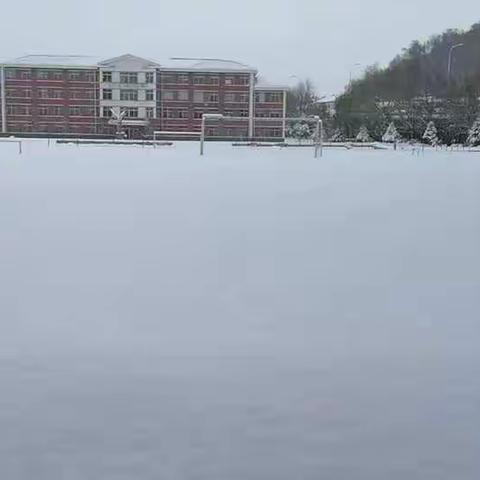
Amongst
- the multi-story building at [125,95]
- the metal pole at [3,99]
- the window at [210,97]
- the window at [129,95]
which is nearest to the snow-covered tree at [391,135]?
the multi-story building at [125,95]

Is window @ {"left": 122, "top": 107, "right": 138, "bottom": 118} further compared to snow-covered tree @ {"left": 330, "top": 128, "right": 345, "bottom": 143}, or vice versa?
window @ {"left": 122, "top": 107, "right": 138, "bottom": 118}

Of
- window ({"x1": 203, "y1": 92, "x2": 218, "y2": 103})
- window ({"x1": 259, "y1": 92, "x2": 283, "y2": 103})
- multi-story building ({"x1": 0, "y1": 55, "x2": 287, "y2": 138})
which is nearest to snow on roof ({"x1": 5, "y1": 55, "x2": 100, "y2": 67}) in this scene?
multi-story building ({"x1": 0, "y1": 55, "x2": 287, "y2": 138})

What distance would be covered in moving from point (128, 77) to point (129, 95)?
1523 millimetres

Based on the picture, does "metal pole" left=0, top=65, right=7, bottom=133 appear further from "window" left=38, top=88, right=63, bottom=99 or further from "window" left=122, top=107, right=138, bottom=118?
"window" left=122, top=107, right=138, bottom=118

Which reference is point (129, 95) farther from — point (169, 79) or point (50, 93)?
point (50, 93)

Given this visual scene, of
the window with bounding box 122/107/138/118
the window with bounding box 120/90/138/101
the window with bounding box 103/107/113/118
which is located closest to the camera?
the window with bounding box 103/107/113/118

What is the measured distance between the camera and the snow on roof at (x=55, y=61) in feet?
208

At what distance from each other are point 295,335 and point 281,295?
1071mm

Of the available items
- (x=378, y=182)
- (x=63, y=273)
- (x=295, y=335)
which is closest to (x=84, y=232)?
(x=63, y=273)

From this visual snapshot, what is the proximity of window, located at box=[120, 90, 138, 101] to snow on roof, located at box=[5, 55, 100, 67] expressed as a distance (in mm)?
3402

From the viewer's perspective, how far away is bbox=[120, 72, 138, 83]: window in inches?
2527

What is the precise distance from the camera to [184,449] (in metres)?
2.92

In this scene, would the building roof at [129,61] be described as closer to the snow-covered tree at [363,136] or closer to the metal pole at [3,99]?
the metal pole at [3,99]

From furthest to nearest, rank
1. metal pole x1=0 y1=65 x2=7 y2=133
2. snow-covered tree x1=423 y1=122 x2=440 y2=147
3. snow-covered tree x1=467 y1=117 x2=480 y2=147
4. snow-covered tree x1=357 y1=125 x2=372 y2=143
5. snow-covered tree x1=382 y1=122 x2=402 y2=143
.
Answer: metal pole x1=0 y1=65 x2=7 y2=133 < snow-covered tree x1=357 y1=125 x2=372 y2=143 < snow-covered tree x1=382 y1=122 x2=402 y2=143 < snow-covered tree x1=423 y1=122 x2=440 y2=147 < snow-covered tree x1=467 y1=117 x2=480 y2=147
